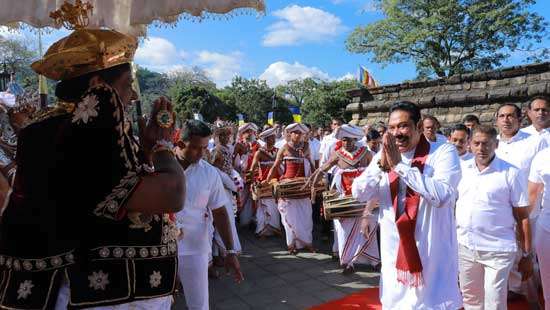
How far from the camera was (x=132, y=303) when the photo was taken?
1709mm

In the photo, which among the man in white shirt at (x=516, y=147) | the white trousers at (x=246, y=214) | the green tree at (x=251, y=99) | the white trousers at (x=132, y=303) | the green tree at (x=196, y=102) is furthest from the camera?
the green tree at (x=251, y=99)

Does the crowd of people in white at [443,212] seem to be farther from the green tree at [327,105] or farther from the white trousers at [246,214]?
the green tree at [327,105]

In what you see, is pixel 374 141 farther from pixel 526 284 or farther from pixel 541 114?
pixel 526 284

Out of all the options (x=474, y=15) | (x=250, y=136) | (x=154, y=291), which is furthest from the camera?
(x=474, y=15)

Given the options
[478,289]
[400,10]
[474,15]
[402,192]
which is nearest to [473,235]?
[478,289]

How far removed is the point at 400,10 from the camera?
2667cm

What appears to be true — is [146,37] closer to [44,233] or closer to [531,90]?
[44,233]

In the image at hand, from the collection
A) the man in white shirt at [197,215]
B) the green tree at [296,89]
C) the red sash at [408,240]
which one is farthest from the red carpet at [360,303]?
A: the green tree at [296,89]

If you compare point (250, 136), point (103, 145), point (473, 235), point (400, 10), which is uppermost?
point (400, 10)

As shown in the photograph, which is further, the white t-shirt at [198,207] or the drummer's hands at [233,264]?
the white t-shirt at [198,207]

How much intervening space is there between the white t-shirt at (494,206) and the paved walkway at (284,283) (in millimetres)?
2004

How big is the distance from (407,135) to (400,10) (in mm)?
26188

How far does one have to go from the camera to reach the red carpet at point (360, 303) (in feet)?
15.5

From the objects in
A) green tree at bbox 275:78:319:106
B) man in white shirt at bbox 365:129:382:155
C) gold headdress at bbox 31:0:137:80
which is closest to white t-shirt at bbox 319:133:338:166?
man in white shirt at bbox 365:129:382:155
